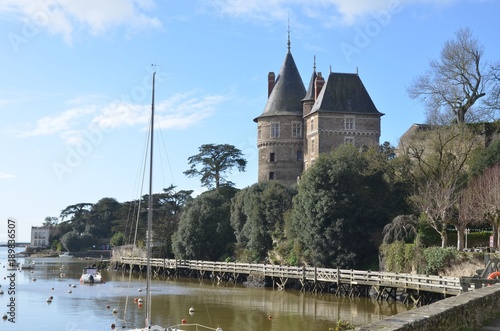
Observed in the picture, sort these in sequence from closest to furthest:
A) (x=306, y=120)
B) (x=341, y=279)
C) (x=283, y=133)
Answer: (x=341, y=279), (x=306, y=120), (x=283, y=133)

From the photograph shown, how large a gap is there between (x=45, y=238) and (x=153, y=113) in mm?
141727

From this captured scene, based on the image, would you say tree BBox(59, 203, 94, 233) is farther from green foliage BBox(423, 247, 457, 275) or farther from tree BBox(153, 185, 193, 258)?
green foliage BBox(423, 247, 457, 275)

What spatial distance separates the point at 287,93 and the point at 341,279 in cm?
2995

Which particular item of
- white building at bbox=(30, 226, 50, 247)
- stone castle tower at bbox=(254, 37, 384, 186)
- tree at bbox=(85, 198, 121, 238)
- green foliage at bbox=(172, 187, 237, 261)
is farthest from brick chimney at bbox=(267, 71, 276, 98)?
white building at bbox=(30, 226, 50, 247)

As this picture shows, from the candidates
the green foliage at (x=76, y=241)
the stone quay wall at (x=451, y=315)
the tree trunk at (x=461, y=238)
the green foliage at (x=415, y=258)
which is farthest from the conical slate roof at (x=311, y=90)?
the green foliage at (x=76, y=241)

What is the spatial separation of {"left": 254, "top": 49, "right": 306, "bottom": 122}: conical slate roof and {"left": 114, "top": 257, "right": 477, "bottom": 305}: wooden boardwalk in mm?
18773

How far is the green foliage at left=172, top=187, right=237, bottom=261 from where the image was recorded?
62531 millimetres

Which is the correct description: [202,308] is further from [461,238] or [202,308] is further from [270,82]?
[270,82]

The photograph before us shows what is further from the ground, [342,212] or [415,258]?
[342,212]

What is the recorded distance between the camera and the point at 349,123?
59.4 m

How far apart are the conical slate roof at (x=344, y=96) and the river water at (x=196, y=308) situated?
21.4 metres

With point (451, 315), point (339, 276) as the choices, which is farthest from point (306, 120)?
point (451, 315)

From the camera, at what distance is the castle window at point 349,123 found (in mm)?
59375

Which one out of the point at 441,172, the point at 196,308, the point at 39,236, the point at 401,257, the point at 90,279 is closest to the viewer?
the point at 196,308
